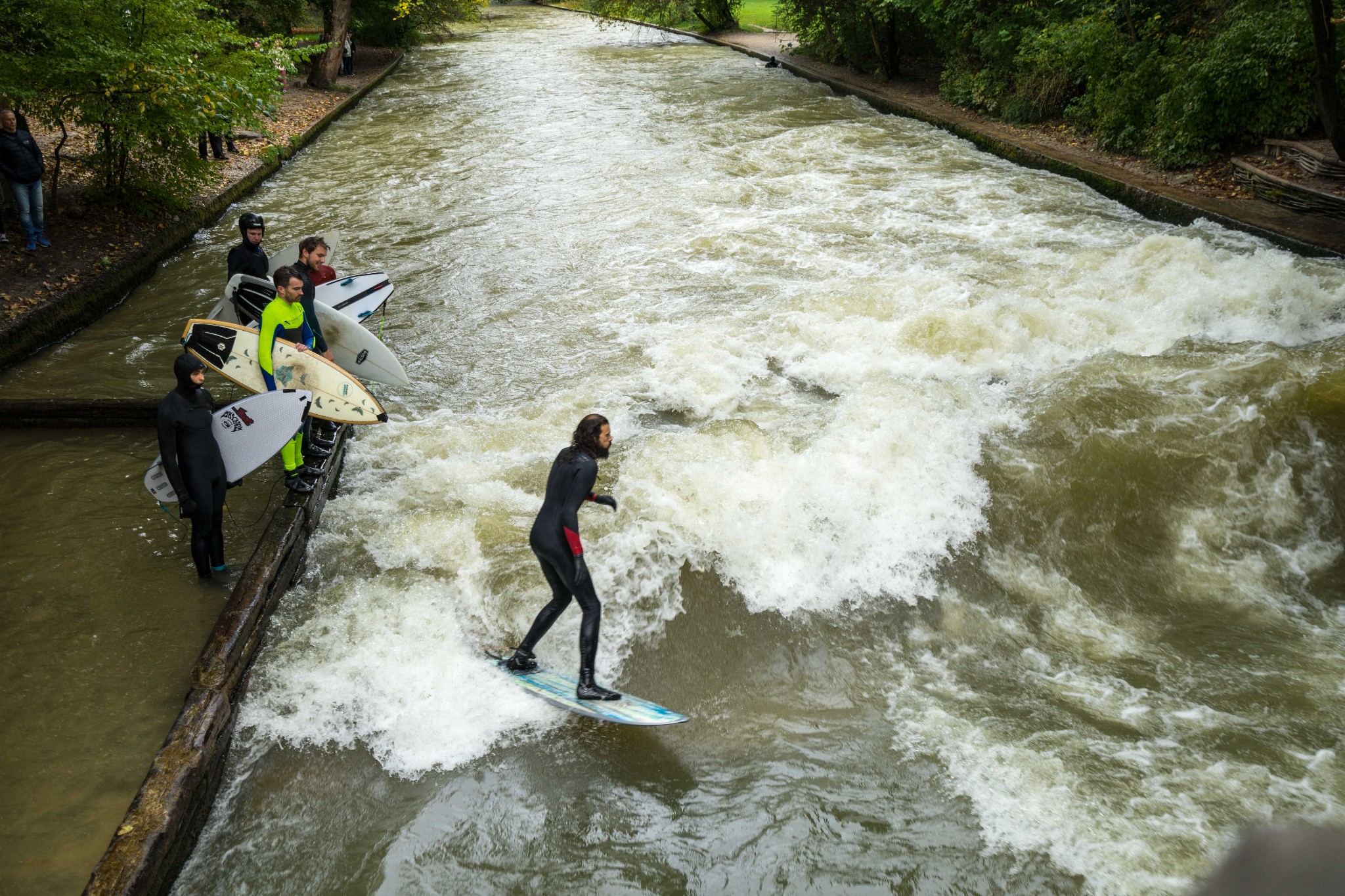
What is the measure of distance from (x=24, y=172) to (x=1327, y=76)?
51.6 ft

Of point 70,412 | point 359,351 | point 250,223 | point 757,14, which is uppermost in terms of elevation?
point 757,14

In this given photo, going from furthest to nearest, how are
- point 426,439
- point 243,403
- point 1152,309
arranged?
point 1152,309
point 426,439
point 243,403

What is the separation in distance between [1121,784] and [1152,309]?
671 cm

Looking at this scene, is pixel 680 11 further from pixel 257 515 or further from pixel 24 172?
pixel 257 515

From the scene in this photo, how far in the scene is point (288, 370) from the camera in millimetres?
7141

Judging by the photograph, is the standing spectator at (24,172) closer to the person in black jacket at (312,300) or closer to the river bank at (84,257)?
the river bank at (84,257)

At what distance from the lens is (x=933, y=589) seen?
21.4ft

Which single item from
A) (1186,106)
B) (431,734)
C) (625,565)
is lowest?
(431,734)

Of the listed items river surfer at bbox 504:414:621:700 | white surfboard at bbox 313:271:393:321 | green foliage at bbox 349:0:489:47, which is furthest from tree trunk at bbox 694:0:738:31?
river surfer at bbox 504:414:621:700

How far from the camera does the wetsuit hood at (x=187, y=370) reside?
5590mm

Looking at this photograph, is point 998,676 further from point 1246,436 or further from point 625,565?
point 1246,436

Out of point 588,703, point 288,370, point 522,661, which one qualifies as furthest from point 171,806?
point 288,370

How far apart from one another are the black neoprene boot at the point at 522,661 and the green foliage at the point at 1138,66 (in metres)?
13.7

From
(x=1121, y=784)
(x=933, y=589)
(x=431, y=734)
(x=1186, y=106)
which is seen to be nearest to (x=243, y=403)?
(x=431, y=734)
